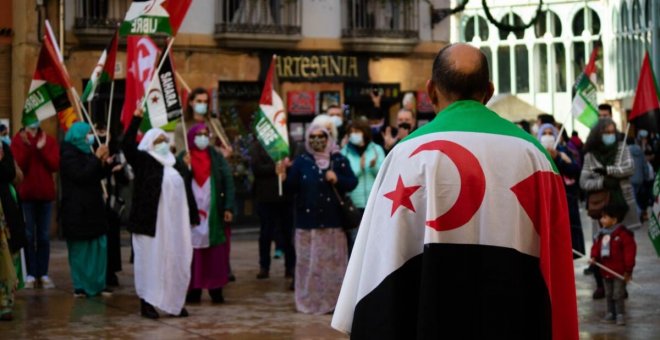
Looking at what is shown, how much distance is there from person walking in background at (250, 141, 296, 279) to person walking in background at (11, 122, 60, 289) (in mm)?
2271

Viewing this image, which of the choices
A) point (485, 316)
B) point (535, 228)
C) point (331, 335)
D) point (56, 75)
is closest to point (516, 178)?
point (535, 228)

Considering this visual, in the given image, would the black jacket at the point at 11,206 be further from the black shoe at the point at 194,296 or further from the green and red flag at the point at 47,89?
the green and red flag at the point at 47,89

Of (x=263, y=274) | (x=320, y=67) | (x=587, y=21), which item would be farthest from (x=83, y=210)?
(x=587, y=21)

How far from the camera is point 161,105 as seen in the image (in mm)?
13273

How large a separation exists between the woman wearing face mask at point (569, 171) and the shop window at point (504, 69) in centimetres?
4452

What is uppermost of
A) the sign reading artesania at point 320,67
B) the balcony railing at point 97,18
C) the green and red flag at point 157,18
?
the balcony railing at point 97,18

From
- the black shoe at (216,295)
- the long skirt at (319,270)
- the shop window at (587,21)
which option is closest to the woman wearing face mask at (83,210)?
the black shoe at (216,295)

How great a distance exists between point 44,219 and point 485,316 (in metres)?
10.7

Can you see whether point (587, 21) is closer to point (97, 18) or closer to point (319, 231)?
point (97, 18)

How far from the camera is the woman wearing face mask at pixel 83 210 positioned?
13.4 metres

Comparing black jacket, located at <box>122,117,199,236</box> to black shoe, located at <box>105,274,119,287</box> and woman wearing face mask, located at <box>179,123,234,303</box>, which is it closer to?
woman wearing face mask, located at <box>179,123,234,303</box>

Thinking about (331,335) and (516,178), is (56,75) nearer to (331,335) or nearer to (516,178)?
(331,335)

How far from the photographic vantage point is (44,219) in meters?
14.9

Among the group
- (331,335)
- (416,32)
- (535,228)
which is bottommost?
(331,335)
